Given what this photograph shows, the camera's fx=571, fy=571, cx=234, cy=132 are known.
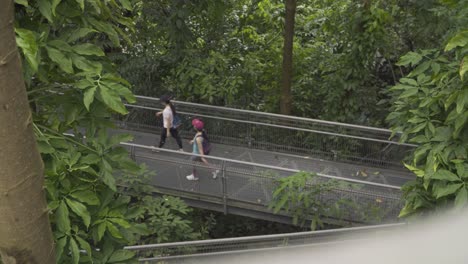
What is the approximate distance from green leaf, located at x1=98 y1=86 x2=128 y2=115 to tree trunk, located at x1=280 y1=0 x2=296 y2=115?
7.54 m

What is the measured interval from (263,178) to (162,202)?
1.51m

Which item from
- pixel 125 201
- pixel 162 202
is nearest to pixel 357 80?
pixel 162 202

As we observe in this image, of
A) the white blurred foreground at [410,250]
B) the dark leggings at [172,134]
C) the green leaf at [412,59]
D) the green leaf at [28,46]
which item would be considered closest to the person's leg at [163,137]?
the dark leggings at [172,134]

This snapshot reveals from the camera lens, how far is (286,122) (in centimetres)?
997

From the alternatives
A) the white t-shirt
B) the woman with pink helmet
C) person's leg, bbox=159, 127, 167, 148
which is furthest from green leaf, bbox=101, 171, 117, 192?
person's leg, bbox=159, 127, 167, 148

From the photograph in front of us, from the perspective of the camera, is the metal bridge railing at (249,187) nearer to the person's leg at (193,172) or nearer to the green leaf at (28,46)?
the person's leg at (193,172)

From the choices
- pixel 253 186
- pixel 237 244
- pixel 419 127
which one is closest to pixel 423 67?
pixel 419 127

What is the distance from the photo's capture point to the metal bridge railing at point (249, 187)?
25.3 ft

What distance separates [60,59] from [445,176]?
3.01 metres

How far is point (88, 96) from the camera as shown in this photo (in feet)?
10.9

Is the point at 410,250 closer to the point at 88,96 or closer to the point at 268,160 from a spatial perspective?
the point at 88,96

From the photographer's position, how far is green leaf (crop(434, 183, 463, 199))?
4.41 m

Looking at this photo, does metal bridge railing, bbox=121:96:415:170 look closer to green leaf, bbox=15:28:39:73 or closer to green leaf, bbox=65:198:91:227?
green leaf, bbox=65:198:91:227

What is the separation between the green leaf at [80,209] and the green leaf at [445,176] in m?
→ 2.76
